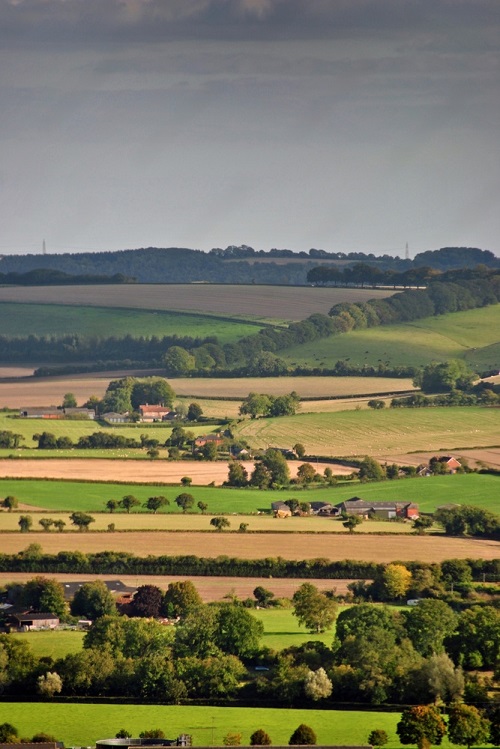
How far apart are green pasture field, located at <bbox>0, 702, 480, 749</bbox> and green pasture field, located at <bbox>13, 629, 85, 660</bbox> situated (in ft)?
17.0

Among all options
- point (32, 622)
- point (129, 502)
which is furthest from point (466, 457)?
point (32, 622)

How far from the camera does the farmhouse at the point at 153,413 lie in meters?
134

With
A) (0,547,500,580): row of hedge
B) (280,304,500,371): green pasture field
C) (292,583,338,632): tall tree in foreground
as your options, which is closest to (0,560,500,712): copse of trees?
(292,583,338,632): tall tree in foreground

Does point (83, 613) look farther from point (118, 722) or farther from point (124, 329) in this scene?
point (124, 329)

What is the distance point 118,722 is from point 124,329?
13849 centimetres

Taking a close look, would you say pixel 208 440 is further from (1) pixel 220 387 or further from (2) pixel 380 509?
(1) pixel 220 387

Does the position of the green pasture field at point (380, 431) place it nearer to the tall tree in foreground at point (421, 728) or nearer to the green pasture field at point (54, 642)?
the green pasture field at point (54, 642)

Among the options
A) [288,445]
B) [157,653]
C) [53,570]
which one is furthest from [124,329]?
[157,653]

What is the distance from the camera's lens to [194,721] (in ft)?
194

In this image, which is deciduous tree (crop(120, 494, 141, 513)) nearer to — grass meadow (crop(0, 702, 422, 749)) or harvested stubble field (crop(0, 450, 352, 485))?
harvested stubble field (crop(0, 450, 352, 485))

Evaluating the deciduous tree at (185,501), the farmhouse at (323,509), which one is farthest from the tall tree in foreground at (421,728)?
the deciduous tree at (185,501)

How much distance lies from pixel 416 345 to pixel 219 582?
324 ft

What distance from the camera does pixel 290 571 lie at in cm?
8112

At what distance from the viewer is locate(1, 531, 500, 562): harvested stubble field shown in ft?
275
